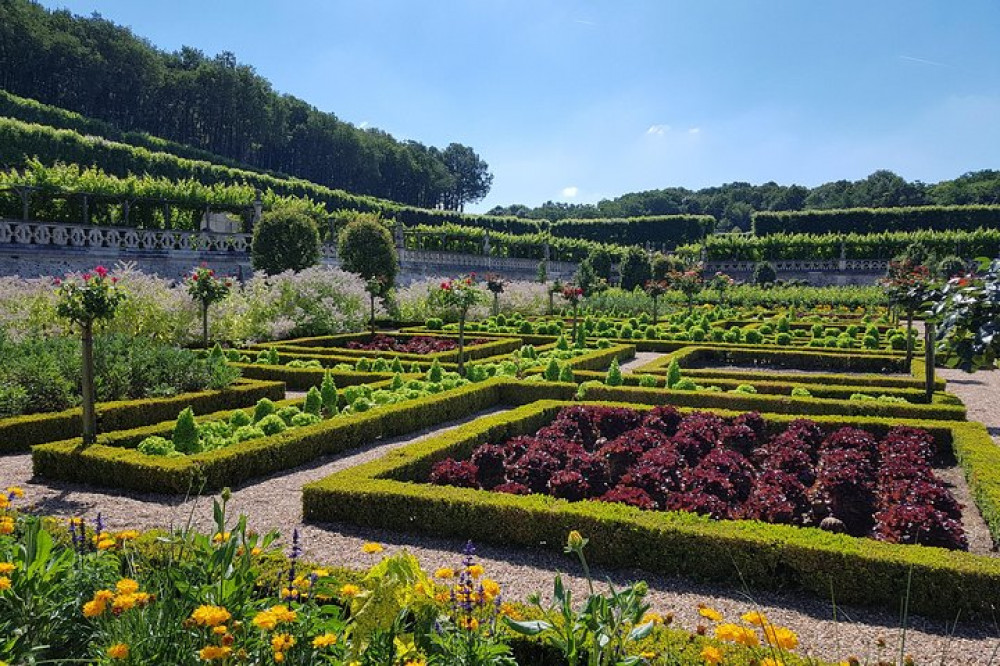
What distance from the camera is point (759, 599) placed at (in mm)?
4922

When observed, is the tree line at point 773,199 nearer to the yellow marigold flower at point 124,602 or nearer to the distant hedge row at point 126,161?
the distant hedge row at point 126,161

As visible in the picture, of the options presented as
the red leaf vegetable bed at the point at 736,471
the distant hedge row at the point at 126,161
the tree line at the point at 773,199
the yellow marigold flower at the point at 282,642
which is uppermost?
the tree line at the point at 773,199

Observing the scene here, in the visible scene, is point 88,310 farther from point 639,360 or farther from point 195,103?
point 195,103

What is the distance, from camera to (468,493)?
20.3 ft

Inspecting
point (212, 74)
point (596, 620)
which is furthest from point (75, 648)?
point (212, 74)

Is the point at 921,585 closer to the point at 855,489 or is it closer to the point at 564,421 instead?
the point at 855,489

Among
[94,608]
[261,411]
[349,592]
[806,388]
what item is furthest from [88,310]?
[806,388]

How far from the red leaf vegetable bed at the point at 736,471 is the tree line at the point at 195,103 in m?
62.2

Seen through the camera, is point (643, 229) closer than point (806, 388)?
No

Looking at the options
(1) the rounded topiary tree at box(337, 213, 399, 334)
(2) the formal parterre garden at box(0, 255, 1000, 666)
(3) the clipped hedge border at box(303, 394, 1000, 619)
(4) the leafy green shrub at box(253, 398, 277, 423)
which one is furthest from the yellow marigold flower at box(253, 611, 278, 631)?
(1) the rounded topiary tree at box(337, 213, 399, 334)

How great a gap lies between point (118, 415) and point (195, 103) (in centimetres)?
6714

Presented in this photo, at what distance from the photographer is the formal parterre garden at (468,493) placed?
2.84 meters

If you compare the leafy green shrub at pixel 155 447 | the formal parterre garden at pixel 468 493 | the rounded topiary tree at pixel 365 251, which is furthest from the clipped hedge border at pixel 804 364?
the rounded topiary tree at pixel 365 251

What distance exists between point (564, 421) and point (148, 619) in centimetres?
649
